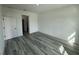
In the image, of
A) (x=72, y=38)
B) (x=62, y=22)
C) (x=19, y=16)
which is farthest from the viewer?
(x=19, y=16)

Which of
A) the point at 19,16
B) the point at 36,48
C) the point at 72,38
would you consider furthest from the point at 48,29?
the point at 36,48

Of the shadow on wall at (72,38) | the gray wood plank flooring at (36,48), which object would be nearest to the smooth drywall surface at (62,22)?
the shadow on wall at (72,38)

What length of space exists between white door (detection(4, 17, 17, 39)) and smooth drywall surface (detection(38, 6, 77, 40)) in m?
3.61

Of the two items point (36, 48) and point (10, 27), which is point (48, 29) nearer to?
point (10, 27)

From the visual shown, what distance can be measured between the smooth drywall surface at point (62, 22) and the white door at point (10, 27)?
3611 mm

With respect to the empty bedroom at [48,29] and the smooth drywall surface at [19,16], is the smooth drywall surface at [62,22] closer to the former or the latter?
the empty bedroom at [48,29]

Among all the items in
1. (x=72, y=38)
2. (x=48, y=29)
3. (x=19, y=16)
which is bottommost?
(x=48, y=29)

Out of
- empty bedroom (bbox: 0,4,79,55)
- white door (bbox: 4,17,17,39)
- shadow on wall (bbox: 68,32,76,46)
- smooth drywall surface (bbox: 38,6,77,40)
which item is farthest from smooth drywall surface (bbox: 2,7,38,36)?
shadow on wall (bbox: 68,32,76,46)

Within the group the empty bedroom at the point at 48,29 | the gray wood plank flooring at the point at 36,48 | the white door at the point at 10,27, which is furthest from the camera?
the white door at the point at 10,27

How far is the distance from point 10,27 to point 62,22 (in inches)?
175

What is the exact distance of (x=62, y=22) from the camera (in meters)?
5.91

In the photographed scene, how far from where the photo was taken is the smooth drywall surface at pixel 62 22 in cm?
506

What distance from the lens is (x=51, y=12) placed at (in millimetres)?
7289
